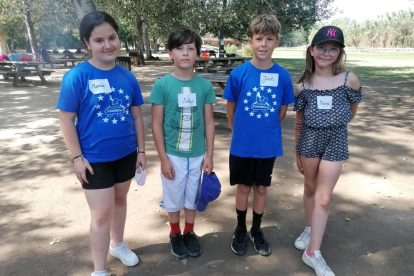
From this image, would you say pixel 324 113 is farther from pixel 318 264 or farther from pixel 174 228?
pixel 174 228

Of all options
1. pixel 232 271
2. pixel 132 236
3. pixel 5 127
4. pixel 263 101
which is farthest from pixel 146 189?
pixel 5 127

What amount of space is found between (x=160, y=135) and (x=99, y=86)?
0.57 m

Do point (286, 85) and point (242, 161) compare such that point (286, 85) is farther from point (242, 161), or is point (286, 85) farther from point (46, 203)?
point (46, 203)

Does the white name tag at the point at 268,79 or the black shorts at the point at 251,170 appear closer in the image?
the white name tag at the point at 268,79

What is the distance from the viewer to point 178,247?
2533mm

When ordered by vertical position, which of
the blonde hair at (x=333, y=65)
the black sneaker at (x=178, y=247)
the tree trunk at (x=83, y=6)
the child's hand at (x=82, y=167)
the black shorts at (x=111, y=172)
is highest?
the tree trunk at (x=83, y=6)

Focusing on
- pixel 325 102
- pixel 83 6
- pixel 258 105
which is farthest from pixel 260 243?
pixel 83 6

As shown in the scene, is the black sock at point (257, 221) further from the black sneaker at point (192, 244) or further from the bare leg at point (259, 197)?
the black sneaker at point (192, 244)

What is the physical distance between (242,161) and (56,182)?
2.53m

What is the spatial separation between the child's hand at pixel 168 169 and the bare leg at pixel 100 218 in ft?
1.34

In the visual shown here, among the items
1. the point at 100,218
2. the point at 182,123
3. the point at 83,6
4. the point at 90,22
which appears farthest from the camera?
the point at 83,6

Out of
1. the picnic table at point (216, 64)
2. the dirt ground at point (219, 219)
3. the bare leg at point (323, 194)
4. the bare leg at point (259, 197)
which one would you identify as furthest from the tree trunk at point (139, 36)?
the bare leg at point (323, 194)

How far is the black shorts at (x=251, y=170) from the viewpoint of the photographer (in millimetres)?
2424

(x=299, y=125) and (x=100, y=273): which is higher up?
(x=299, y=125)
